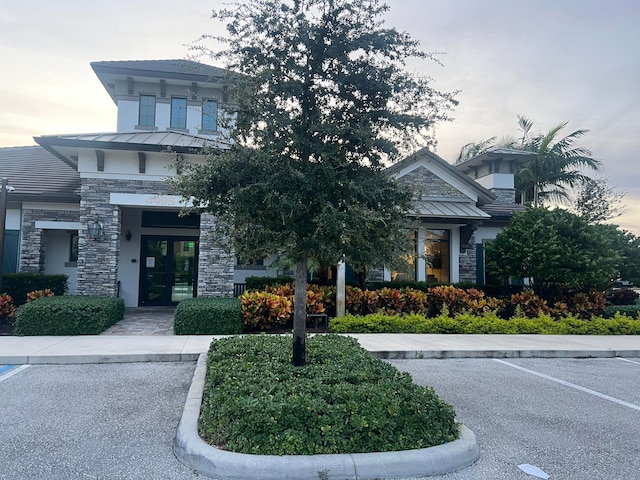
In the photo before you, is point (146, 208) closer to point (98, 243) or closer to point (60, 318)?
point (98, 243)

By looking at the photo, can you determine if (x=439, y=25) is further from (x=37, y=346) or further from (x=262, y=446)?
(x=37, y=346)

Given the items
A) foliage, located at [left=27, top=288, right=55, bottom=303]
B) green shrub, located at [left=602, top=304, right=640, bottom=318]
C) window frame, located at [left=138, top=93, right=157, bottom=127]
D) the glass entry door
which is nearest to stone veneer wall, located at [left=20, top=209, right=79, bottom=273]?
foliage, located at [left=27, top=288, right=55, bottom=303]

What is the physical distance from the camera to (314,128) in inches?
196

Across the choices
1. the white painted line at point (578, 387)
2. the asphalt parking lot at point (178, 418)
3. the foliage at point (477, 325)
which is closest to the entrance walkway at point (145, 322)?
the asphalt parking lot at point (178, 418)

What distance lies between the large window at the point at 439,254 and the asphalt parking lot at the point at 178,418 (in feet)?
23.0

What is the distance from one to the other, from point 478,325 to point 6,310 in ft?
37.3

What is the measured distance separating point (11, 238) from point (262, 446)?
12884 millimetres

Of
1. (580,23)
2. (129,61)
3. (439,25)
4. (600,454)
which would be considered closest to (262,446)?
(600,454)

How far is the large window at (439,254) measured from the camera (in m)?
14.7

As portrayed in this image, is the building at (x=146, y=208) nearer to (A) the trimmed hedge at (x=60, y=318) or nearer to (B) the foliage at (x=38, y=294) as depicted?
(B) the foliage at (x=38, y=294)

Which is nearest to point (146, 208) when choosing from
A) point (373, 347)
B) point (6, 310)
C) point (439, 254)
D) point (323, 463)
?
point (6, 310)

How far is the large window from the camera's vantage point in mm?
14688

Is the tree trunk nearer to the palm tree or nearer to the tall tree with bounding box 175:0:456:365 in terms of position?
the tall tree with bounding box 175:0:456:365

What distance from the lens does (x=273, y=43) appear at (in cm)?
535
